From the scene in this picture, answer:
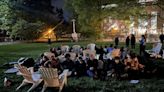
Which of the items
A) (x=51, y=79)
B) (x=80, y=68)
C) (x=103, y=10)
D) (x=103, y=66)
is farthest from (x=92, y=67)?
(x=103, y=10)

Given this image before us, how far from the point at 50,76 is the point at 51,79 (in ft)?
0.40

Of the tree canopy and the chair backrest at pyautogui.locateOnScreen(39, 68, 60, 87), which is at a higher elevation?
the tree canopy

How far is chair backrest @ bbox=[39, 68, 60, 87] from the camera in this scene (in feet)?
42.9

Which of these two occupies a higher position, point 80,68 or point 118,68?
point 118,68

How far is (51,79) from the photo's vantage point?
13.1 meters

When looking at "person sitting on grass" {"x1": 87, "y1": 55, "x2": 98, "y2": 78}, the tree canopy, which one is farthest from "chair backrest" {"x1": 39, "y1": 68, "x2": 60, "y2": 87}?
the tree canopy

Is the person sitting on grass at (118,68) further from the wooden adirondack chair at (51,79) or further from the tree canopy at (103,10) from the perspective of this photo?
the tree canopy at (103,10)

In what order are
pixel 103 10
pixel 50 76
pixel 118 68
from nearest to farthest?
1. pixel 50 76
2. pixel 118 68
3. pixel 103 10

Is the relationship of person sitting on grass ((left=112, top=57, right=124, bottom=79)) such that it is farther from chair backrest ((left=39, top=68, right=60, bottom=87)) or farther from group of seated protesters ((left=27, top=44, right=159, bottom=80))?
chair backrest ((left=39, top=68, right=60, bottom=87))

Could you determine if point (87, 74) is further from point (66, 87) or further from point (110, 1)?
point (110, 1)

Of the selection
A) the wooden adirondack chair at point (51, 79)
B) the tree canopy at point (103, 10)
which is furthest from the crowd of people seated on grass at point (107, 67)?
the tree canopy at point (103, 10)

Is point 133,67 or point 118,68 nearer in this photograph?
point 118,68

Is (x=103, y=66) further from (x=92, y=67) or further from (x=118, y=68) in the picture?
(x=118, y=68)

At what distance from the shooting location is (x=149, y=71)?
55.2 feet
